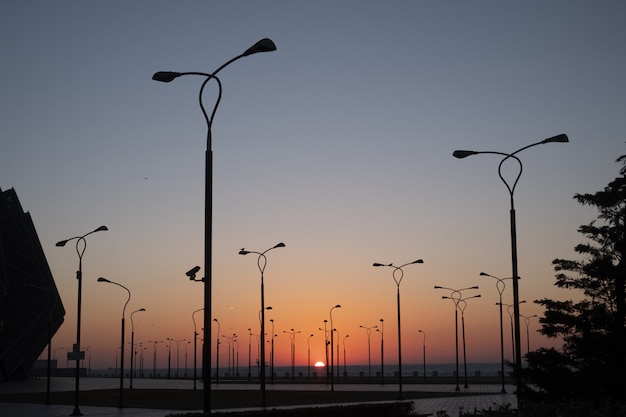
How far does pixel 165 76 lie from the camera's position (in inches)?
873

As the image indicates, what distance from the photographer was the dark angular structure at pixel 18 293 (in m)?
117

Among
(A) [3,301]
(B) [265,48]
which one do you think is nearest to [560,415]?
(B) [265,48]

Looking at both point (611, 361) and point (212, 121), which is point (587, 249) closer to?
point (611, 361)

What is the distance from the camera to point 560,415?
16031mm

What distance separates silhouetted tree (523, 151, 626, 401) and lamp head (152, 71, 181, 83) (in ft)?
63.4

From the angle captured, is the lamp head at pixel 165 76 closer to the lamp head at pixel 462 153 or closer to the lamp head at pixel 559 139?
the lamp head at pixel 462 153

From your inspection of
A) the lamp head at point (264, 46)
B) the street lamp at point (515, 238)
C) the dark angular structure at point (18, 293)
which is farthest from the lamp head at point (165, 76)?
the dark angular structure at point (18, 293)

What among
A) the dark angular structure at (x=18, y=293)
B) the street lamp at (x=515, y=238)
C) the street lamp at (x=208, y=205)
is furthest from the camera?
the dark angular structure at (x=18, y=293)

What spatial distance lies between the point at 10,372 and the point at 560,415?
4955 inches

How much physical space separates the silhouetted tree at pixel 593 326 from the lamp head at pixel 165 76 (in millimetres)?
19314

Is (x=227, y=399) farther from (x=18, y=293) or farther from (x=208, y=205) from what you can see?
(x=18, y=293)

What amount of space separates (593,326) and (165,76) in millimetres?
20890

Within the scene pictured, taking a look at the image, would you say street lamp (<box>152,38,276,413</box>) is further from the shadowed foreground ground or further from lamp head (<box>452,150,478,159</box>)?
the shadowed foreground ground

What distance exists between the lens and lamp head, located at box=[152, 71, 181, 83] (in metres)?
22.1
